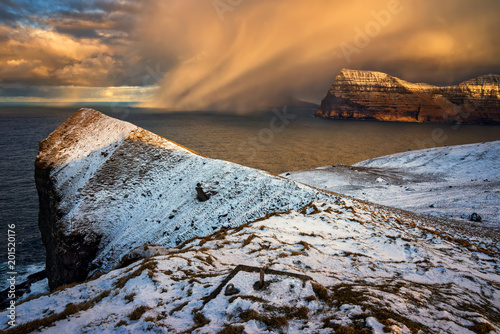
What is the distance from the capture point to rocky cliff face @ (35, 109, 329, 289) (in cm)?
2255

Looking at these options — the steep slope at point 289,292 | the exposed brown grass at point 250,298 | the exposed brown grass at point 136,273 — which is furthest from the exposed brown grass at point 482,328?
the exposed brown grass at point 136,273

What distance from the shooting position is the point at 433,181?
45875 millimetres

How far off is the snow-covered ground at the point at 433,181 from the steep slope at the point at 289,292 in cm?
1663

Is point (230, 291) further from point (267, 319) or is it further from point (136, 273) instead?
point (136, 273)

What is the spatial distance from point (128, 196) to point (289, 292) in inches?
1081

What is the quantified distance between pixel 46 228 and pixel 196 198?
72.3 ft

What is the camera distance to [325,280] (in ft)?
27.9

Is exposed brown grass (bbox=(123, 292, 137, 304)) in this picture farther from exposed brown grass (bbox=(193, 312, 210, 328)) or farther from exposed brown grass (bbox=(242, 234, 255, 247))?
exposed brown grass (bbox=(242, 234, 255, 247))

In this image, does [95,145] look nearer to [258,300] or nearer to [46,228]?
[46,228]

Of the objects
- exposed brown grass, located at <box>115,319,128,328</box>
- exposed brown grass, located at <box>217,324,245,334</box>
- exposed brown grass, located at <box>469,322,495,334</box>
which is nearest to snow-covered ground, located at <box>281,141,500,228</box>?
exposed brown grass, located at <box>469,322,495,334</box>

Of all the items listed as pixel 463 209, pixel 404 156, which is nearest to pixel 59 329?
pixel 463 209

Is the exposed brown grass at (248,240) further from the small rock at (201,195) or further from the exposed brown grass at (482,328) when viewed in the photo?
the small rock at (201,195)

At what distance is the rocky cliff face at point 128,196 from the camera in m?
22.5

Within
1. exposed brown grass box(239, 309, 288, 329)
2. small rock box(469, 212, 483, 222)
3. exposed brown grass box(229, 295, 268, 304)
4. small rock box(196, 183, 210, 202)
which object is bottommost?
small rock box(469, 212, 483, 222)
